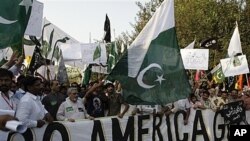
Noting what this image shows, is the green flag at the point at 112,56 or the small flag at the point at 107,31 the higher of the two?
the small flag at the point at 107,31

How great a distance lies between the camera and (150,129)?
891 centimetres

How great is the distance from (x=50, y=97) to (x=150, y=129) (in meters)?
1.79

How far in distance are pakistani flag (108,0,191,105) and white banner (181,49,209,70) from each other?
7319 mm

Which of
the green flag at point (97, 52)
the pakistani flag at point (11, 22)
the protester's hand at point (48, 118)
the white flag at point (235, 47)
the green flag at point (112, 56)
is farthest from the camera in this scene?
the green flag at point (112, 56)

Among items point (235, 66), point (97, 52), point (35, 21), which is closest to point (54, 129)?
point (35, 21)

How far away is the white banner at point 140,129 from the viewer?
766 centimetres

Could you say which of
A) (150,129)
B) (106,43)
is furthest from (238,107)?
(106,43)

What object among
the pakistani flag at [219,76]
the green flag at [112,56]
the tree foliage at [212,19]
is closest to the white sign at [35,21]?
the green flag at [112,56]

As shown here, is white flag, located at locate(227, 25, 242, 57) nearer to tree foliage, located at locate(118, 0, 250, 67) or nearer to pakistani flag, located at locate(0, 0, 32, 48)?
pakistani flag, located at locate(0, 0, 32, 48)

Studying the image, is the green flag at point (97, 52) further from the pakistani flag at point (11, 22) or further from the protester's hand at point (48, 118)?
the protester's hand at point (48, 118)

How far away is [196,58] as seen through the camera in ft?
51.8

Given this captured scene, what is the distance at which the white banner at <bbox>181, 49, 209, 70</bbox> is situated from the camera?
15.6 meters

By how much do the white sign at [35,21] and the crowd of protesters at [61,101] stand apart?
620mm

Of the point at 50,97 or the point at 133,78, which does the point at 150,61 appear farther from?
the point at 50,97
